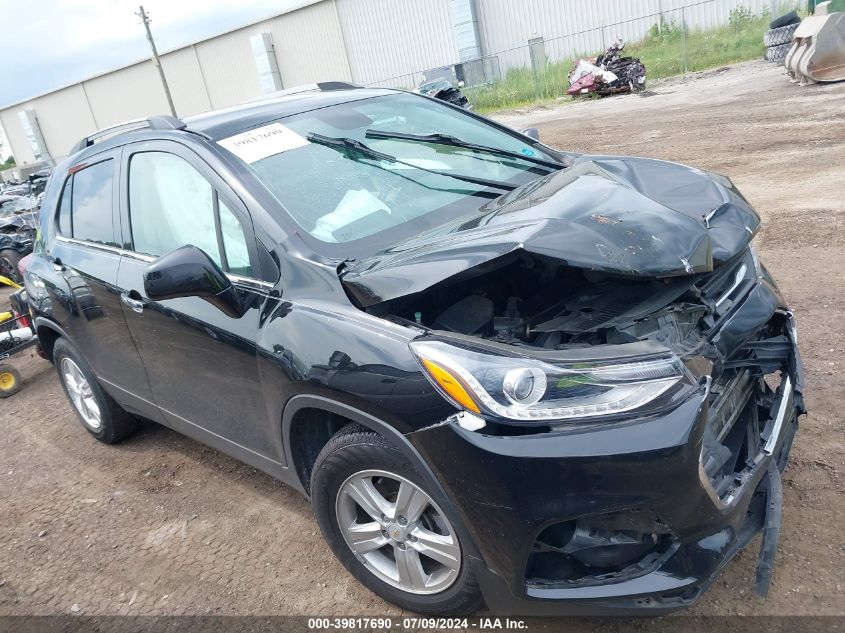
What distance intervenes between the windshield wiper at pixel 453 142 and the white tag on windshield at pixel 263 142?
1.28 ft

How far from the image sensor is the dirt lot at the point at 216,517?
8.98 feet

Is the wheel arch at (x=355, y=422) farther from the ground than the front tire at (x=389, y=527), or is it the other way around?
Answer: the wheel arch at (x=355, y=422)

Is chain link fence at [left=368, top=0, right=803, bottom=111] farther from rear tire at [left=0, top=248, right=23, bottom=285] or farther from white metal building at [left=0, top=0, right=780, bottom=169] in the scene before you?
rear tire at [left=0, top=248, right=23, bottom=285]

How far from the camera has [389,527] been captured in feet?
8.25

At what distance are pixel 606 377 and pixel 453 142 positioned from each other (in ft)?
6.37

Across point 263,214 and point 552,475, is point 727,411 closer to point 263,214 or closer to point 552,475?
point 552,475

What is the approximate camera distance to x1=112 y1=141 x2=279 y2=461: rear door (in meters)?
2.86

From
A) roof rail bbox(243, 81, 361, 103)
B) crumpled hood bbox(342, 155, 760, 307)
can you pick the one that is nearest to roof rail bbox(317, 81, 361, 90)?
roof rail bbox(243, 81, 361, 103)

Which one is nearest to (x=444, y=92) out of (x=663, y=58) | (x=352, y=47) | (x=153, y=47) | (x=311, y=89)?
(x=663, y=58)

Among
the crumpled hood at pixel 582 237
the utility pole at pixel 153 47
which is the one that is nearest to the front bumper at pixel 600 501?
the crumpled hood at pixel 582 237

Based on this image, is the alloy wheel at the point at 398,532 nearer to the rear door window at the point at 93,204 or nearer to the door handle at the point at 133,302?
the door handle at the point at 133,302

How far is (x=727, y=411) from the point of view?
8.14 feet

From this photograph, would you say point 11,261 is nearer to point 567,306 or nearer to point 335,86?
point 335,86

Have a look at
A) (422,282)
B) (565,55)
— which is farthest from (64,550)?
Result: (565,55)
